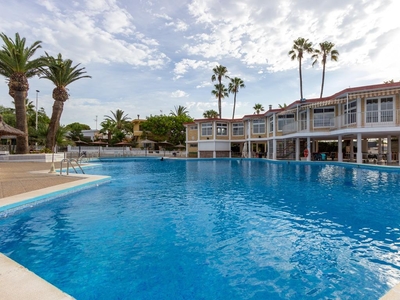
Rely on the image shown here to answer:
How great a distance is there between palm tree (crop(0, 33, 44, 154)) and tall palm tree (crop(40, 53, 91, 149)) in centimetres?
231

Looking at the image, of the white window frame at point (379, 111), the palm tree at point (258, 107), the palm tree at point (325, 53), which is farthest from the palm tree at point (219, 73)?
the white window frame at point (379, 111)

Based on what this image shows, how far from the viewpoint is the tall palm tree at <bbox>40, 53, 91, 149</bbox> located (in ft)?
86.8

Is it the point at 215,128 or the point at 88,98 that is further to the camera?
the point at 88,98

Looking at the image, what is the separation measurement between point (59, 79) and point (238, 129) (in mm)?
23740

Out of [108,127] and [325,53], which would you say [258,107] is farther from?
[108,127]

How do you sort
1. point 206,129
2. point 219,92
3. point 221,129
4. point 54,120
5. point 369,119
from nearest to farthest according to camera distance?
1. point 369,119
2. point 54,120
3. point 206,129
4. point 221,129
5. point 219,92

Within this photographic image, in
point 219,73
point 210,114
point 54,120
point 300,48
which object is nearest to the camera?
Result: point 54,120

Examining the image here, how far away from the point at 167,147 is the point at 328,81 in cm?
2961

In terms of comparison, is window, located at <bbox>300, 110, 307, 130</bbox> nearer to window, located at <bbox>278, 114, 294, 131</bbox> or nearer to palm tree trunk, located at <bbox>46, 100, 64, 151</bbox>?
window, located at <bbox>278, 114, 294, 131</bbox>

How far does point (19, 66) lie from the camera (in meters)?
22.7

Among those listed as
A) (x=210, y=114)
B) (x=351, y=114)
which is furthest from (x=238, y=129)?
(x=210, y=114)

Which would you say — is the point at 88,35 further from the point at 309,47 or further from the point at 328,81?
the point at 328,81

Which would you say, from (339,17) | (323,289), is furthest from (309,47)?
(323,289)

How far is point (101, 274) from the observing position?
11.9 ft
